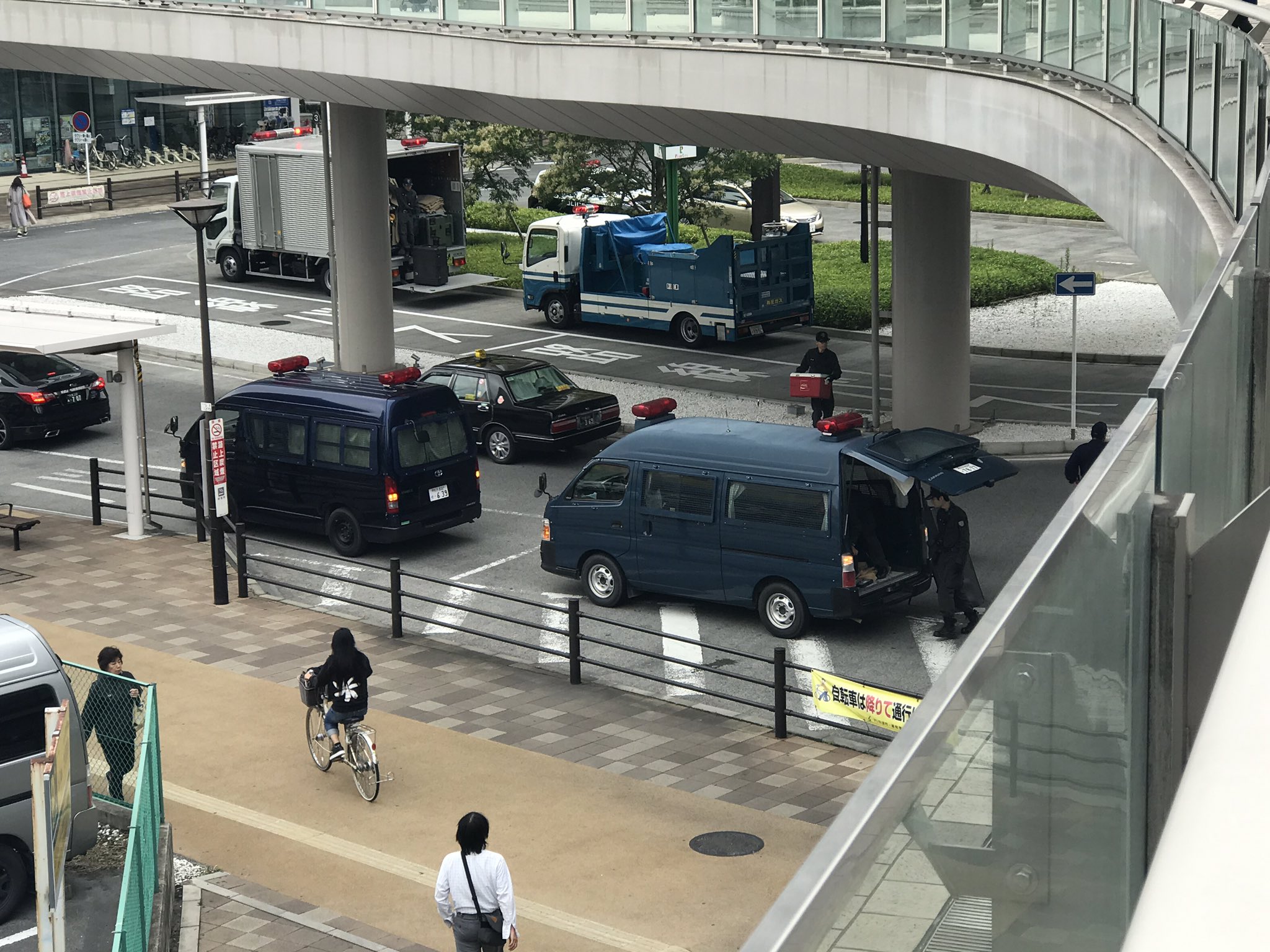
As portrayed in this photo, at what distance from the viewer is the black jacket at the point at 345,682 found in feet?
42.5

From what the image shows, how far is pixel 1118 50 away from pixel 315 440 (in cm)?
1117

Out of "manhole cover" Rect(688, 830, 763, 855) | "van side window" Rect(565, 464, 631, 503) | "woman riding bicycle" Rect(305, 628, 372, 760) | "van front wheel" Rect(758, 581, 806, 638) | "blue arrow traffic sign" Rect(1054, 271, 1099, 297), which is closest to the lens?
"manhole cover" Rect(688, 830, 763, 855)

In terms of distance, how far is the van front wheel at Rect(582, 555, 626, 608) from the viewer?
1836 centimetres

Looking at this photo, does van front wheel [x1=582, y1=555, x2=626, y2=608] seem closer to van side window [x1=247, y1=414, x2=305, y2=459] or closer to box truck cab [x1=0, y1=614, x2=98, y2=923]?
van side window [x1=247, y1=414, x2=305, y2=459]

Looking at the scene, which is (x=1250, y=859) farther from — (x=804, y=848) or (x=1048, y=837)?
(x=804, y=848)

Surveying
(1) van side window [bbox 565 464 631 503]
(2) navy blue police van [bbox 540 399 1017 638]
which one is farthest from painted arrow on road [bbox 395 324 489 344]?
(2) navy blue police van [bbox 540 399 1017 638]

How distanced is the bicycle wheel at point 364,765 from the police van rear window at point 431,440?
7482mm

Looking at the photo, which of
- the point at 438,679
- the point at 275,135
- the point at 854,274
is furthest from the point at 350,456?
the point at 275,135

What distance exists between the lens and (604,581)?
18516 mm

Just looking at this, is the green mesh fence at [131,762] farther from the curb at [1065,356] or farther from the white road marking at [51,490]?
the curb at [1065,356]

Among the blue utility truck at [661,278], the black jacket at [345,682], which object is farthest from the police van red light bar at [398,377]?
the blue utility truck at [661,278]

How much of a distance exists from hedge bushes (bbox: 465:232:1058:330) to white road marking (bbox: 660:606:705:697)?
14772 millimetres

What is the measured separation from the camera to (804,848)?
12.0 meters

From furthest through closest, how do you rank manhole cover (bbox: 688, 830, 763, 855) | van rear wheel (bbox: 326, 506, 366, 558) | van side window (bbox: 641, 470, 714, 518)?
1. van rear wheel (bbox: 326, 506, 366, 558)
2. van side window (bbox: 641, 470, 714, 518)
3. manhole cover (bbox: 688, 830, 763, 855)
